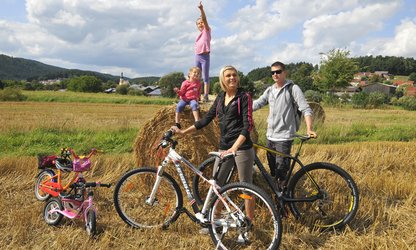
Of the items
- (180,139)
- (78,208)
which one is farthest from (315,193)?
(78,208)

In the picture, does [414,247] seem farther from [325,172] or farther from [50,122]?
[50,122]

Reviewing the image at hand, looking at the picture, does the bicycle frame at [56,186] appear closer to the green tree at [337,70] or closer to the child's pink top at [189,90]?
the child's pink top at [189,90]

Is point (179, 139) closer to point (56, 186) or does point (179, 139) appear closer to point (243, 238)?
point (56, 186)

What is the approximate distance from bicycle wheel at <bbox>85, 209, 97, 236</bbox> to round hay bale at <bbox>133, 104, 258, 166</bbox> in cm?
145

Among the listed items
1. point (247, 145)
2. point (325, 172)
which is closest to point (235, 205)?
point (247, 145)

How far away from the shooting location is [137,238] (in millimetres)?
4004

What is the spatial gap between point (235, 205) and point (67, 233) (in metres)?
1.84

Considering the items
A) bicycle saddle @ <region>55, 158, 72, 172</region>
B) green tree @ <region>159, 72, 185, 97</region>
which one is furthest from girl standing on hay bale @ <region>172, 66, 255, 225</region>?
green tree @ <region>159, 72, 185, 97</region>

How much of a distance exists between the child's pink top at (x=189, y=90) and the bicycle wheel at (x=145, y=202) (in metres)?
1.20

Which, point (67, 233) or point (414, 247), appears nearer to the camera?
point (414, 247)

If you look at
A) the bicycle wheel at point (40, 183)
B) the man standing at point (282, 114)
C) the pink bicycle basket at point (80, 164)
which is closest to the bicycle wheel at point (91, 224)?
the pink bicycle basket at point (80, 164)

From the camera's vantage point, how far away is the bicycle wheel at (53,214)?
4.32 meters

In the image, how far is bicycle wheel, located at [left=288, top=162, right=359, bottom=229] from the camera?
4.25 m

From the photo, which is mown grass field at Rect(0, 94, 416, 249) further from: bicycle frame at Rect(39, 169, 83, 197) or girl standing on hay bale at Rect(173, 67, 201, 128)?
girl standing on hay bale at Rect(173, 67, 201, 128)
